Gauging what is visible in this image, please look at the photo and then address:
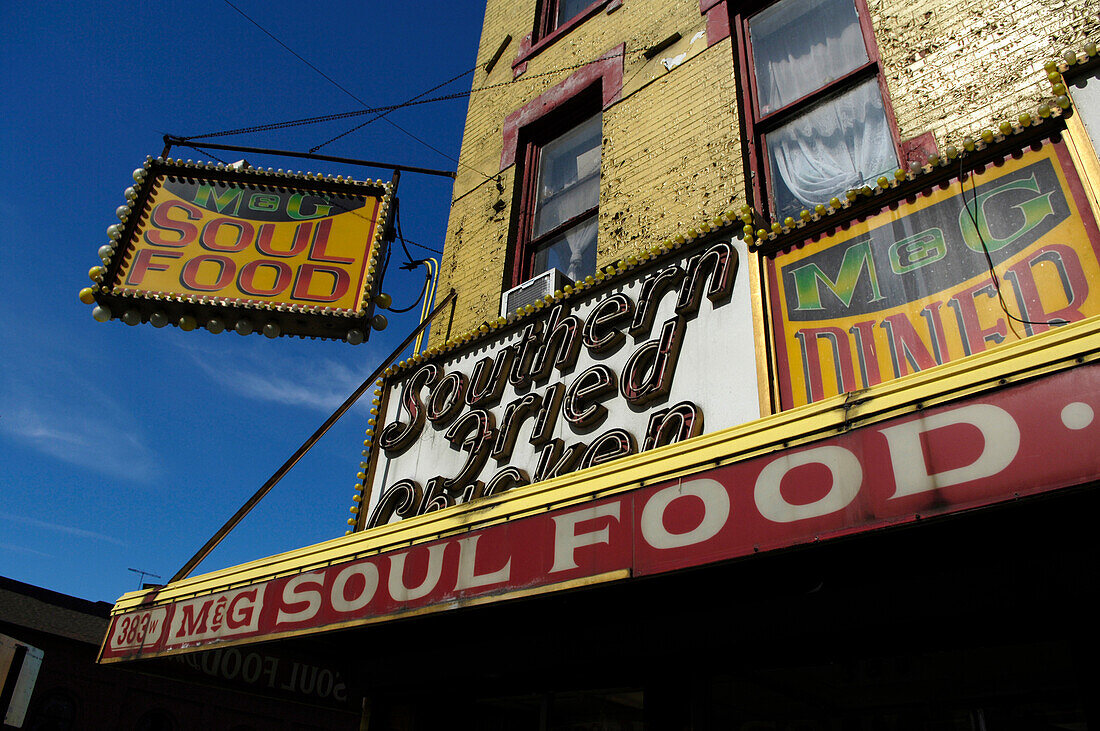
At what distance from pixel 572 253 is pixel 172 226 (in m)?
4.18

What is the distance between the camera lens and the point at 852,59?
20.4 feet

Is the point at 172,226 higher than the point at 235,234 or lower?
higher

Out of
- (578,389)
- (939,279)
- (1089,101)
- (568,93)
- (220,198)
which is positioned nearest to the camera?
(1089,101)

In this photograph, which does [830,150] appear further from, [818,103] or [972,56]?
[972,56]

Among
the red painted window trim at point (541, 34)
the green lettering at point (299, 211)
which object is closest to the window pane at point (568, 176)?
the red painted window trim at point (541, 34)

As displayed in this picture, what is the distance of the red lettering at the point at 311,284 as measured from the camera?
711 centimetres

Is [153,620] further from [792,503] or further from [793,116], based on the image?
[793,116]

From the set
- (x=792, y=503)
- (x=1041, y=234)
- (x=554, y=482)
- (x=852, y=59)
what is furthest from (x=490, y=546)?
(x=852, y=59)

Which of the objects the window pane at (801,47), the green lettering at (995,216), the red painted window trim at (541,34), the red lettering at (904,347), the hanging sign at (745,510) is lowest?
the hanging sign at (745,510)

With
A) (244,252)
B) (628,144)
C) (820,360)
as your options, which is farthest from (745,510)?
(244,252)

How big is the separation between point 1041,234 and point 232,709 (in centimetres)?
2539

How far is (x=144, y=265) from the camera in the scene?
24.1 ft

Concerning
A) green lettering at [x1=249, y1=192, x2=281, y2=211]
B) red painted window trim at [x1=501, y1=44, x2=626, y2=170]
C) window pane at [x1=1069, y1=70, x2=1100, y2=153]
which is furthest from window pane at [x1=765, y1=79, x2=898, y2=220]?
green lettering at [x1=249, y1=192, x2=281, y2=211]

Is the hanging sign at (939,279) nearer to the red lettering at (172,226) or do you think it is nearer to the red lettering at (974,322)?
the red lettering at (974,322)
